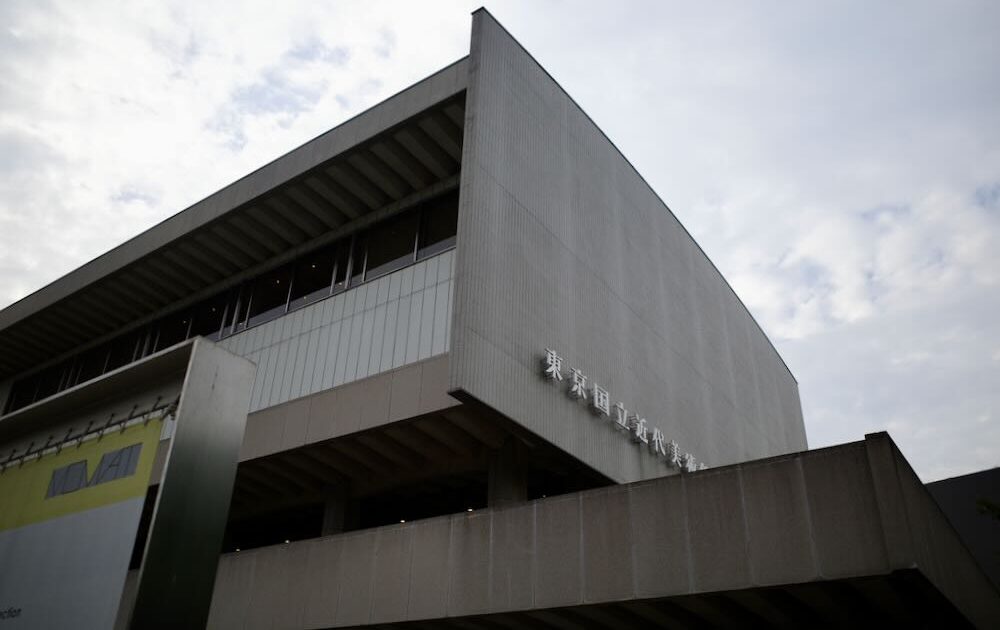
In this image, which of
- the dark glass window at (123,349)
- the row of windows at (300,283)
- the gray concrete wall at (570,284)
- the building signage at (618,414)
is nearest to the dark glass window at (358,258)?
the row of windows at (300,283)

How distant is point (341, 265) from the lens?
25062 millimetres

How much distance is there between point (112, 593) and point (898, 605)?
12225mm

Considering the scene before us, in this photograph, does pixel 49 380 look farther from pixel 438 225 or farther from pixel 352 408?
pixel 438 225

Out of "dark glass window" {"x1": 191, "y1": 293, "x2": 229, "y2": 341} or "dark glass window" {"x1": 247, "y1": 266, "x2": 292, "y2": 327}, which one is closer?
"dark glass window" {"x1": 247, "y1": 266, "x2": 292, "y2": 327}

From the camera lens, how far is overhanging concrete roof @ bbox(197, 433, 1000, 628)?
43.2 feet

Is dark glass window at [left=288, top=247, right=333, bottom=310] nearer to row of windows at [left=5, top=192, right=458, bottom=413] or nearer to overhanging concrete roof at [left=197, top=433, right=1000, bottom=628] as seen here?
row of windows at [left=5, top=192, right=458, bottom=413]

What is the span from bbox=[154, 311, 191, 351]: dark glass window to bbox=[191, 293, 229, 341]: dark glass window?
44 cm

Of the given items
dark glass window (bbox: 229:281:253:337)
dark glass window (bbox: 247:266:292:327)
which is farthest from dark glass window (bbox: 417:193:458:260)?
dark glass window (bbox: 229:281:253:337)

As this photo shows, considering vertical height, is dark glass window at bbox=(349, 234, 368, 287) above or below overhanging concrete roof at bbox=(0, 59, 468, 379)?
below

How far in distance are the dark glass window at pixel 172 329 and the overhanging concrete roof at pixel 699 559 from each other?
46.8 ft

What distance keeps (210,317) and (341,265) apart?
684cm

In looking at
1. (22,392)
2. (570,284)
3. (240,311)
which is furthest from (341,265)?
(22,392)

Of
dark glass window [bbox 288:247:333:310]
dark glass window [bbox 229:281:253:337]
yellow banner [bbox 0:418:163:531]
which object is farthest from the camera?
dark glass window [bbox 229:281:253:337]

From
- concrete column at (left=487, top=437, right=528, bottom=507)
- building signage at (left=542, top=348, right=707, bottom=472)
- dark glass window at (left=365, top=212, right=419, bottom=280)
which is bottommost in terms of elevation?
concrete column at (left=487, top=437, right=528, bottom=507)
